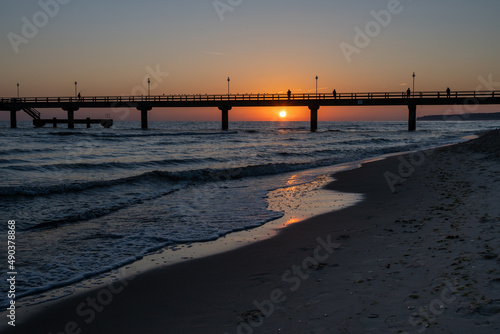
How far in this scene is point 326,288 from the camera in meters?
4.78

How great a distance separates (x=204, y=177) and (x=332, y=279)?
45.4ft

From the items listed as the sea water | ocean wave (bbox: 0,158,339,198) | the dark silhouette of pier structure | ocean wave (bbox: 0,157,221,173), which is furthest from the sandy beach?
the dark silhouette of pier structure

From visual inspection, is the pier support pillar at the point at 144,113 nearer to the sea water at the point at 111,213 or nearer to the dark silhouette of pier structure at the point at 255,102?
the dark silhouette of pier structure at the point at 255,102

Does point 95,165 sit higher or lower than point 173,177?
higher

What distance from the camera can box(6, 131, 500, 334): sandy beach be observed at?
3.83 metres

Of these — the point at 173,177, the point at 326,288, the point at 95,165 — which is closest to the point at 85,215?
the point at 326,288

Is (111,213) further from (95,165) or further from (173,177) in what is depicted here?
(95,165)

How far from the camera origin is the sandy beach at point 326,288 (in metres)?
3.83

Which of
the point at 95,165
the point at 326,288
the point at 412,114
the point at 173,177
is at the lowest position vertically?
the point at 173,177

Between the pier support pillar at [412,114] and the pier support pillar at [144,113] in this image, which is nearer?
the pier support pillar at [412,114]

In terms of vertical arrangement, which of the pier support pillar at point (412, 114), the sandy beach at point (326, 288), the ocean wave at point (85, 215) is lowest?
the ocean wave at point (85, 215)

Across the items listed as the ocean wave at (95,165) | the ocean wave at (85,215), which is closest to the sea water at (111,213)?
the ocean wave at (85,215)

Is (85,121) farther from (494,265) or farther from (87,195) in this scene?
(494,265)

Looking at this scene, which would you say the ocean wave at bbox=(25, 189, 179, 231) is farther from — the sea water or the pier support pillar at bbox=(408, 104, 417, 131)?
the pier support pillar at bbox=(408, 104, 417, 131)
